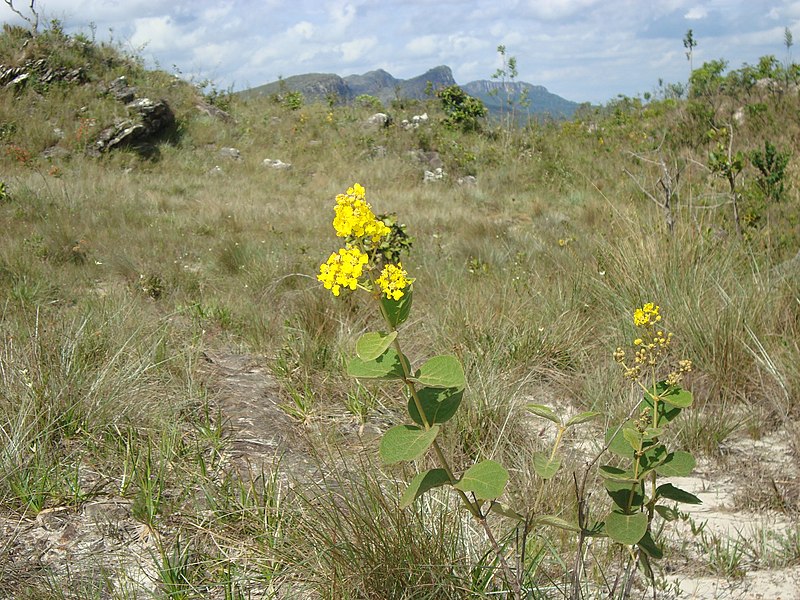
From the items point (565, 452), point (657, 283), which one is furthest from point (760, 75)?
point (565, 452)

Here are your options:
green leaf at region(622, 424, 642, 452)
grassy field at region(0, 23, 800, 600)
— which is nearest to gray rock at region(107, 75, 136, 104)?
grassy field at region(0, 23, 800, 600)

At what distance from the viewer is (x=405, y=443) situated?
45.9 inches

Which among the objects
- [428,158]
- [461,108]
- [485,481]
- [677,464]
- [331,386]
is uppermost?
[461,108]

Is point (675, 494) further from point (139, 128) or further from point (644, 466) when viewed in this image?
point (139, 128)

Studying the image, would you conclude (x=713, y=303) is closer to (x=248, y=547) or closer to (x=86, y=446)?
(x=248, y=547)

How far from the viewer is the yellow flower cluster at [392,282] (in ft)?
3.60

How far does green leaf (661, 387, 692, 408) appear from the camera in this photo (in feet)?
4.20

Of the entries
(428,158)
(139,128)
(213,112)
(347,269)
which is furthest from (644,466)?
(213,112)

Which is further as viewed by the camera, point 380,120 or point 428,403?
point 380,120

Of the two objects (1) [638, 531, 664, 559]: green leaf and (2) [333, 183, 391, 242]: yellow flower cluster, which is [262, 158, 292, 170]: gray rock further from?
(1) [638, 531, 664, 559]: green leaf

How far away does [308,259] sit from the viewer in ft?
17.8

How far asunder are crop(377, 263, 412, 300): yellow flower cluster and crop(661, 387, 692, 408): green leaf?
1.85ft

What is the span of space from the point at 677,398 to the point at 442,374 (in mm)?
469

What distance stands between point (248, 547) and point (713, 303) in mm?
2691
